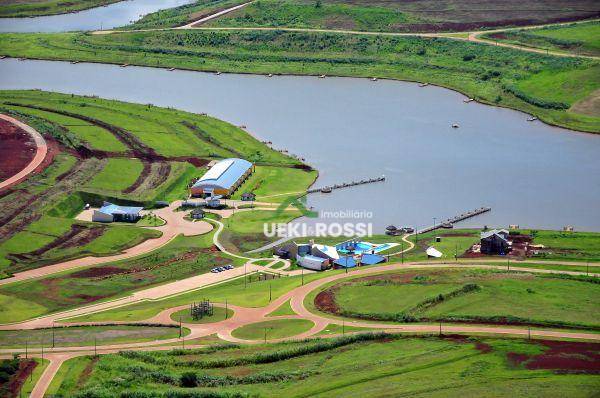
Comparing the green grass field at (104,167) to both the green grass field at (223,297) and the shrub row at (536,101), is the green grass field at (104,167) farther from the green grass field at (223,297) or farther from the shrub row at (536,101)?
the shrub row at (536,101)

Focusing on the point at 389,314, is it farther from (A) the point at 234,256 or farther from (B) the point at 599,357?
(A) the point at 234,256

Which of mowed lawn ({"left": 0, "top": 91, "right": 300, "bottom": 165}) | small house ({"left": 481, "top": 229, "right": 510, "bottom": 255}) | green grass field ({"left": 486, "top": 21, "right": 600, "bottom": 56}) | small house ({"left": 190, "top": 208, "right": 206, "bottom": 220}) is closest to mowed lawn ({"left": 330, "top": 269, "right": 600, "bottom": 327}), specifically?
small house ({"left": 481, "top": 229, "right": 510, "bottom": 255})

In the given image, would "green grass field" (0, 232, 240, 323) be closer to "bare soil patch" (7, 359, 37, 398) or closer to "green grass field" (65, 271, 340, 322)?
"green grass field" (65, 271, 340, 322)

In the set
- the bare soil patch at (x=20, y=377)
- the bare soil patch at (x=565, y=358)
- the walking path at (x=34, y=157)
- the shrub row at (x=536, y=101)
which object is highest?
the shrub row at (x=536, y=101)

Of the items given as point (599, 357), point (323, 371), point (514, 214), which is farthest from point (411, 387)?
point (514, 214)

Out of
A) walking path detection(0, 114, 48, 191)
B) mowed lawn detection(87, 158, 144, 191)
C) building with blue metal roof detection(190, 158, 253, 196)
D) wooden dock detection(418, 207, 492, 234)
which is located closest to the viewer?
wooden dock detection(418, 207, 492, 234)

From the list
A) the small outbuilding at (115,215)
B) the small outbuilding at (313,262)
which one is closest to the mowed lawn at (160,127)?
the small outbuilding at (115,215)

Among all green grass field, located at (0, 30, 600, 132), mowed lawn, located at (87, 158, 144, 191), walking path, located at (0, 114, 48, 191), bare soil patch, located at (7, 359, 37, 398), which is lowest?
bare soil patch, located at (7, 359, 37, 398)
